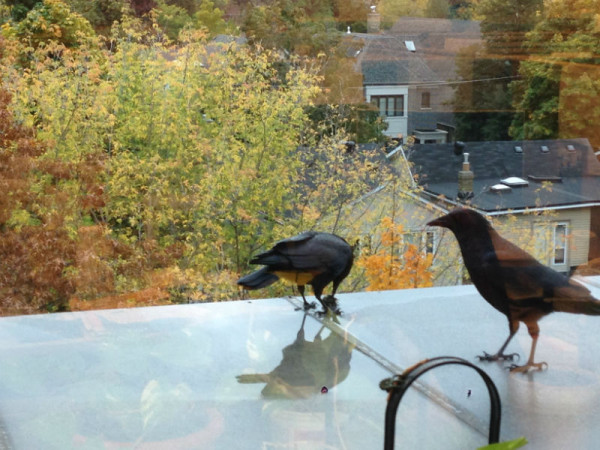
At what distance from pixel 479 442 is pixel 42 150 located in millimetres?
943

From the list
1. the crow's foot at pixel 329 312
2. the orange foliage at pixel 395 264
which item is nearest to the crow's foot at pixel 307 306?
the crow's foot at pixel 329 312

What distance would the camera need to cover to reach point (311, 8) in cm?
129

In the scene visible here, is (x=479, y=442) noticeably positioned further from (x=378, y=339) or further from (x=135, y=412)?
(x=135, y=412)

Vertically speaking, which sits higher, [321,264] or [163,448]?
[321,264]

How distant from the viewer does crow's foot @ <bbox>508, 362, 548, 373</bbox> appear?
1285 mm

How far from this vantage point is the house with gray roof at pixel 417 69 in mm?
1252

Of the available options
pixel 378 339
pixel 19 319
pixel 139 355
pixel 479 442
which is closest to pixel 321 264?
pixel 378 339

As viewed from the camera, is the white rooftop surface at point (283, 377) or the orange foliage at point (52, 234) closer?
the white rooftop surface at point (283, 377)

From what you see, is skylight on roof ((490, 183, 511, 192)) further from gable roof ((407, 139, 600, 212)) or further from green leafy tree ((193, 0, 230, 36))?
green leafy tree ((193, 0, 230, 36))

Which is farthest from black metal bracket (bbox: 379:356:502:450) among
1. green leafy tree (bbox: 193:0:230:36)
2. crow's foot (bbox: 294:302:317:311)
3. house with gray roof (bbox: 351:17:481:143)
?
green leafy tree (bbox: 193:0:230:36)

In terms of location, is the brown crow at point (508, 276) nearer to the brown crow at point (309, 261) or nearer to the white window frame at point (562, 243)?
the white window frame at point (562, 243)

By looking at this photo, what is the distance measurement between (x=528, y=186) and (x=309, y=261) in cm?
41

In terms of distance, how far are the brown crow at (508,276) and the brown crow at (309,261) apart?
24 centimetres

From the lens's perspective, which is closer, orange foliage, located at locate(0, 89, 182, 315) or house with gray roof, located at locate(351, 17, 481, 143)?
house with gray roof, located at locate(351, 17, 481, 143)
